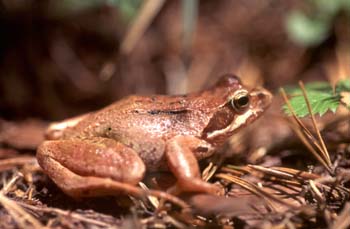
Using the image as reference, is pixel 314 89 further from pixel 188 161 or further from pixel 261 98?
pixel 188 161

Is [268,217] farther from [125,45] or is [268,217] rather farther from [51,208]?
[125,45]

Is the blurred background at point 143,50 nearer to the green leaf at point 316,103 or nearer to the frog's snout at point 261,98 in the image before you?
the frog's snout at point 261,98

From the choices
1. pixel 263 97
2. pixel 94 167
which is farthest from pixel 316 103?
pixel 94 167

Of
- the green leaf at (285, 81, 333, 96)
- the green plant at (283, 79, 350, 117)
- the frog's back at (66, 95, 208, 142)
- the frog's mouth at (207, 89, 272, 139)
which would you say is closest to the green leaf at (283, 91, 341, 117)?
the green plant at (283, 79, 350, 117)

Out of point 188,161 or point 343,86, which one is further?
point 343,86

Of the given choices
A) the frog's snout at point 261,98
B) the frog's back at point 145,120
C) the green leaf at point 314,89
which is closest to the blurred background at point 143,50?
the green leaf at point 314,89

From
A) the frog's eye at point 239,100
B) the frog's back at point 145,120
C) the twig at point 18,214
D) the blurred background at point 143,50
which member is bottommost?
the twig at point 18,214

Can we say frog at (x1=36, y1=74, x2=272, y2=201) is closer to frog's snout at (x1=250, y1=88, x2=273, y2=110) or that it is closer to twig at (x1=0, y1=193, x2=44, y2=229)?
frog's snout at (x1=250, y1=88, x2=273, y2=110)

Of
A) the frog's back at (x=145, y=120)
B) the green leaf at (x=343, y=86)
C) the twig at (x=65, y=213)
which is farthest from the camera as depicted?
the green leaf at (x=343, y=86)
